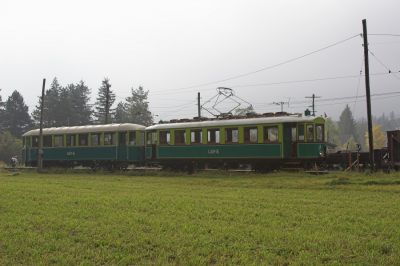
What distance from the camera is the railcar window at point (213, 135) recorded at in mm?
29969

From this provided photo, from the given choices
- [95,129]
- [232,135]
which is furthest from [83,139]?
[232,135]

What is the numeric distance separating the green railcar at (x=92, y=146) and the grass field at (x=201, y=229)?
19088mm

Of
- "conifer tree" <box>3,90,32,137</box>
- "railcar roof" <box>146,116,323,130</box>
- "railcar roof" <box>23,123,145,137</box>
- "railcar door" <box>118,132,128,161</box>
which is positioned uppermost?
"conifer tree" <box>3,90,32,137</box>

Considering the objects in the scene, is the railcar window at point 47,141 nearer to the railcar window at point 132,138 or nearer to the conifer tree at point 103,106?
the railcar window at point 132,138

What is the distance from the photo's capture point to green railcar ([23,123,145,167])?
3497 cm

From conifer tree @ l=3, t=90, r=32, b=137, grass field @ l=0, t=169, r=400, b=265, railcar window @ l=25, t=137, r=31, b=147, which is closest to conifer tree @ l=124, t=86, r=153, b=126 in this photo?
conifer tree @ l=3, t=90, r=32, b=137

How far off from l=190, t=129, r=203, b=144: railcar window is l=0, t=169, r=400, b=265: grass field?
15.0 meters

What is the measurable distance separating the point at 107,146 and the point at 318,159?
53.6 ft

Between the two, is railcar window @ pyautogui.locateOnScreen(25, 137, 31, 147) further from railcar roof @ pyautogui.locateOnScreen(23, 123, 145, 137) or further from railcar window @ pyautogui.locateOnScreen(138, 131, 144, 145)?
railcar window @ pyautogui.locateOnScreen(138, 131, 144, 145)

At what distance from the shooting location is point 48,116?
90.6 m

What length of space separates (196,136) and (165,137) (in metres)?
2.79

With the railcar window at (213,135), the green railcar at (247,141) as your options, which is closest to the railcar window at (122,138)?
the green railcar at (247,141)

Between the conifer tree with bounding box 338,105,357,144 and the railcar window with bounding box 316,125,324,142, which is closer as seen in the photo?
the railcar window with bounding box 316,125,324,142

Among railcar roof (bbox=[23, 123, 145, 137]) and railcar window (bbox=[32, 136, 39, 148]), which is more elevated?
railcar roof (bbox=[23, 123, 145, 137])
